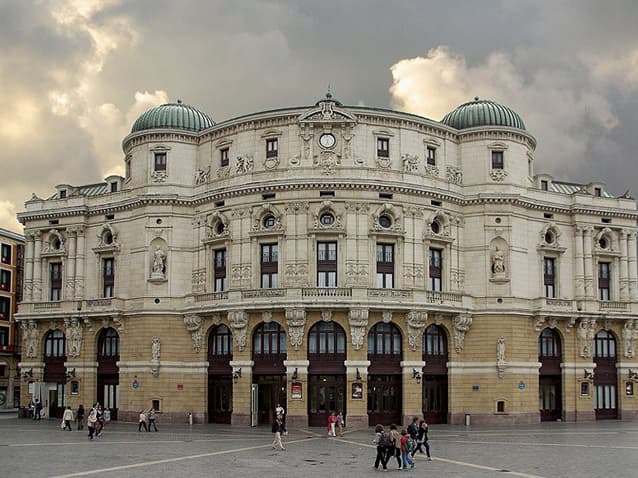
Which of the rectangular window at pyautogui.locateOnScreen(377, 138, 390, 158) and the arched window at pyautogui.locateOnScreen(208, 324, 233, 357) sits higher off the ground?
the rectangular window at pyautogui.locateOnScreen(377, 138, 390, 158)

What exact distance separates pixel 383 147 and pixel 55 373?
38191mm

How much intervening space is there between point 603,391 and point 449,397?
1703cm

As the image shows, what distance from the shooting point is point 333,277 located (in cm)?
7444

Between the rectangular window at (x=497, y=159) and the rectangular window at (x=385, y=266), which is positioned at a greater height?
the rectangular window at (x=497, y=159)

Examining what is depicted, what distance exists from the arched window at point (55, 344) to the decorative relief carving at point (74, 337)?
8.01 ft

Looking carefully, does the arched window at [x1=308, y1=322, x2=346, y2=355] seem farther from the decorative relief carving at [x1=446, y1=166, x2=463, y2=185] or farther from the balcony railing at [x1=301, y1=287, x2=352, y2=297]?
the decorative relief carving at [x1=446, y1=166, x2=463, y2=185]

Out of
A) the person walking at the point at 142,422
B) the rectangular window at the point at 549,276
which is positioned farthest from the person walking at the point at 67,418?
the rectangular window at the point at 549,276

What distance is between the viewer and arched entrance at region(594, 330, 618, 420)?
83.6 m

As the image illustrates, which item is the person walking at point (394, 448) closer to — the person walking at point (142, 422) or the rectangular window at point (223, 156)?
the person walking at point (142, 422)

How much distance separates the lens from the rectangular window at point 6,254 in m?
111

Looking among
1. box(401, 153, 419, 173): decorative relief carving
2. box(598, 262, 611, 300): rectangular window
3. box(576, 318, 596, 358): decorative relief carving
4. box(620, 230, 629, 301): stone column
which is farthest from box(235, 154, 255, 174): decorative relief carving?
box(620, 230, 629, 301): stone column

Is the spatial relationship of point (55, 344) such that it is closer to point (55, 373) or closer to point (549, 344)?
point (55, 373)

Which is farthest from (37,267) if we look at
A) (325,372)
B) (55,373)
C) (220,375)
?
(325,372)

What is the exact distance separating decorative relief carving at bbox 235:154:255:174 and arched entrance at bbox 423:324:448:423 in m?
20.8
